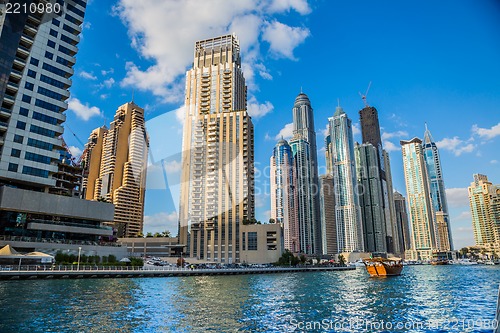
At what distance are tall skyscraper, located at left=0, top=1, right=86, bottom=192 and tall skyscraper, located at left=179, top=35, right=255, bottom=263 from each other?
2867 inches

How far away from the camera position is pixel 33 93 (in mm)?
80188

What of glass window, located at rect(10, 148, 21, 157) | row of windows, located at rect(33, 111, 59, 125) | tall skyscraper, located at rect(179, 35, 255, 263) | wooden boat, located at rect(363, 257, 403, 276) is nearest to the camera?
glass window, located at rect(10, 148, 21, 157)

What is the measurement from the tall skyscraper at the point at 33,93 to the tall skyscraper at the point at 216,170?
72.8 metres

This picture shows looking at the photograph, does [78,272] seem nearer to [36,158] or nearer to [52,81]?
[36,158]

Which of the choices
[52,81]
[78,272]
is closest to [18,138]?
[52,81]

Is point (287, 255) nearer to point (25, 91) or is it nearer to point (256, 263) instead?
point (256, 263)

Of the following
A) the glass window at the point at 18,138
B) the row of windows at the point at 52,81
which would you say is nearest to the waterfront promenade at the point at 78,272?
the glass window at the point at 18,138

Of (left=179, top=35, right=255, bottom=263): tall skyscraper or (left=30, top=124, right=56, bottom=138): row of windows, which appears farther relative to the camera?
(left=179, top=35, right=255, bottom=263): tall skyscraper

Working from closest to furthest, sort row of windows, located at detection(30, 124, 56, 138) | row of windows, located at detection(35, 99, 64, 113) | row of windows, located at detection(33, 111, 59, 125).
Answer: row of windows, located at detection(30, 124, 56, 138) < row of windows, located at detection(33, 111, 59, 125) < row of windows, located at detection(35, 99, 64, 113)

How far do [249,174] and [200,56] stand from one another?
234ft

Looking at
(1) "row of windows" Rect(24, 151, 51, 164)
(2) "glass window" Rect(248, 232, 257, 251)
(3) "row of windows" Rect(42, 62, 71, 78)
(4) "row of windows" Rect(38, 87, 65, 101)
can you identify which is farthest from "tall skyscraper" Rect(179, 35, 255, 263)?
(1) "row of windows" Rect(24, 151, 51, 164)

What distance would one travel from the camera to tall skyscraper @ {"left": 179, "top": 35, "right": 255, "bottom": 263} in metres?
146

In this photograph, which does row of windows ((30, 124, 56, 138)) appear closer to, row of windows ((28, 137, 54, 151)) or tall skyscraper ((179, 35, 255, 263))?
row of windows ((28, 137, 54, 151))

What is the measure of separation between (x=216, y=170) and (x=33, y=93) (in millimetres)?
81078
